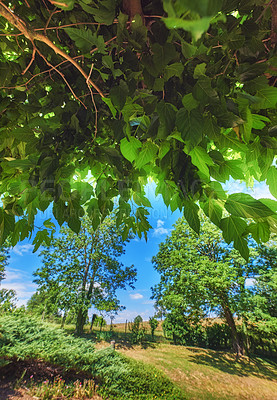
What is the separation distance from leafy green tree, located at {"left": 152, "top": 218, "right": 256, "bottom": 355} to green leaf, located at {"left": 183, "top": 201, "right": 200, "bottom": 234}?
9.92 metres

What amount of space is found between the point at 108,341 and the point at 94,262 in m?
4.37

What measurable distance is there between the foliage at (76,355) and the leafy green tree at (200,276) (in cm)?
348

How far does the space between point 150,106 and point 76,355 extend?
8067 mm

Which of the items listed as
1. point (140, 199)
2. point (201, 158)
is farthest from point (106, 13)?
point (140, 199)

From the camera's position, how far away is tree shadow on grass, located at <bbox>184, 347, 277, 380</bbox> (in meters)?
9.80

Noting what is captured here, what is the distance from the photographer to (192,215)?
34.4 inches

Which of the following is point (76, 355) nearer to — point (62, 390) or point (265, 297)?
point (62, 390)

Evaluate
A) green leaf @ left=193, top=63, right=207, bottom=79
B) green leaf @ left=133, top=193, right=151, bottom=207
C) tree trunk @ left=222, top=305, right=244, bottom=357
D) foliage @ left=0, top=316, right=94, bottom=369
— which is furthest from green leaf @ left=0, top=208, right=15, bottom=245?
tree trunk @ left=222, top=305, right=244, bottom=357

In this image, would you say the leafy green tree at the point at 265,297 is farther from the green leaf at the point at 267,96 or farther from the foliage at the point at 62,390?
the green leaf at the point at 267,96

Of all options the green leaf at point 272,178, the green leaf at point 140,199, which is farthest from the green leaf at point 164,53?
the green leaf at point 140,199

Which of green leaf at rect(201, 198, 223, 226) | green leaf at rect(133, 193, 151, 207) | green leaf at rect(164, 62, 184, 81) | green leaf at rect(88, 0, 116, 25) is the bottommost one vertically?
green leaf at rect(201, 198, 223, 226)

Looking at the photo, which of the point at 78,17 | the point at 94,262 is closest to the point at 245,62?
the point at 78,17

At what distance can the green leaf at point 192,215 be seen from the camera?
0.84 m

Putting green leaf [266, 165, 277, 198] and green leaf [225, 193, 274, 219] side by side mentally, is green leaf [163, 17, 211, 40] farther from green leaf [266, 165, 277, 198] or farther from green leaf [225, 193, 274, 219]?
green leaf [266, 165, 277, 198]
